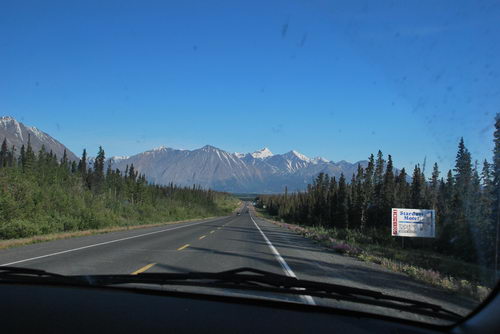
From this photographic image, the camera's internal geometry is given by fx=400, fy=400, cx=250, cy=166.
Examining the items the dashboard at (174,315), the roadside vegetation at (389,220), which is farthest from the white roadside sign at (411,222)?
the dashboard at (174,315)

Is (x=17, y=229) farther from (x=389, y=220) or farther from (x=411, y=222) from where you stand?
(x=389, y=220)

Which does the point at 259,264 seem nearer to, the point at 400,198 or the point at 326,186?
A: the point at 400,198

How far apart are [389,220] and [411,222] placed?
44.0 meters

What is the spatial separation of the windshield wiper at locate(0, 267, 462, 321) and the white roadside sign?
1936cm

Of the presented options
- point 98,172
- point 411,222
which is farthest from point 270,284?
point 98,172

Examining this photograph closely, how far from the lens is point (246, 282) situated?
436 cm

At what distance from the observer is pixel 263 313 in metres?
3.18

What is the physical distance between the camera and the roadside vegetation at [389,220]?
10.5 m

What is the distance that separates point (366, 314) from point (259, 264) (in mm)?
8128

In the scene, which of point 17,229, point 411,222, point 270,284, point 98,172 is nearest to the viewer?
point 270,284

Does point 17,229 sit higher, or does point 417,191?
point 417,191

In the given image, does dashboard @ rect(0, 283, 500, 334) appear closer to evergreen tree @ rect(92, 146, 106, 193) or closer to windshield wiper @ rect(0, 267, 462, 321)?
windshield wiper @ rect(0, 267, 462, 321)

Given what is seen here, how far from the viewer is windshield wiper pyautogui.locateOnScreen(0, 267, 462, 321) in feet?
12.8

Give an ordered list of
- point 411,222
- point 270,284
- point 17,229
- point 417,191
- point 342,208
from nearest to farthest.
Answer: point 270,284 → point 17,229 → point 411,222 → point 417,191 → point 342,208
